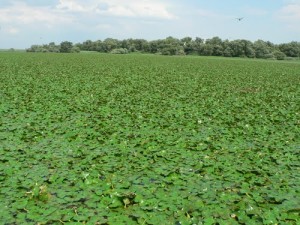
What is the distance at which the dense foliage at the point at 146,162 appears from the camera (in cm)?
449

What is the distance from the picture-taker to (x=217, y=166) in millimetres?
6250

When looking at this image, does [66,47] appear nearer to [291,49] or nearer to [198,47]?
[198,47]

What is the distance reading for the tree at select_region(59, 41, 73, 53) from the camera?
86125mm

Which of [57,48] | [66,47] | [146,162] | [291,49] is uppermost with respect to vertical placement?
[291,49]

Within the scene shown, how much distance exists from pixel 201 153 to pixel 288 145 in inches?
86.5

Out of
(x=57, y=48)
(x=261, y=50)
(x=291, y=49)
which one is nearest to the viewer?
(x=261, y=50)

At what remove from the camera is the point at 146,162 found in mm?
6359

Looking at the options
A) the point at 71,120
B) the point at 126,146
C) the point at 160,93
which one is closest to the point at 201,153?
the point at 126,146

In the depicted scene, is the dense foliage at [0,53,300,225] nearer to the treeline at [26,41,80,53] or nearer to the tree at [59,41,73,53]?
the treeline at [26,41,80,53]

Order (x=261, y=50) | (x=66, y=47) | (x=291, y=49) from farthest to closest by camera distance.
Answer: (x=66, y=47)
(x=291, y=49)
(x=261, y=50)

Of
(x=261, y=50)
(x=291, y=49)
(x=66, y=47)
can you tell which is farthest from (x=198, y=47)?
(x=66, y=47)

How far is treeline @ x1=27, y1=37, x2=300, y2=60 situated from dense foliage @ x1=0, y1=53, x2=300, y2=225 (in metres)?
71.1

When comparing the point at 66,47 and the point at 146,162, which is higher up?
the point at 66,47

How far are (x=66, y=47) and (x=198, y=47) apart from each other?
109 ft
